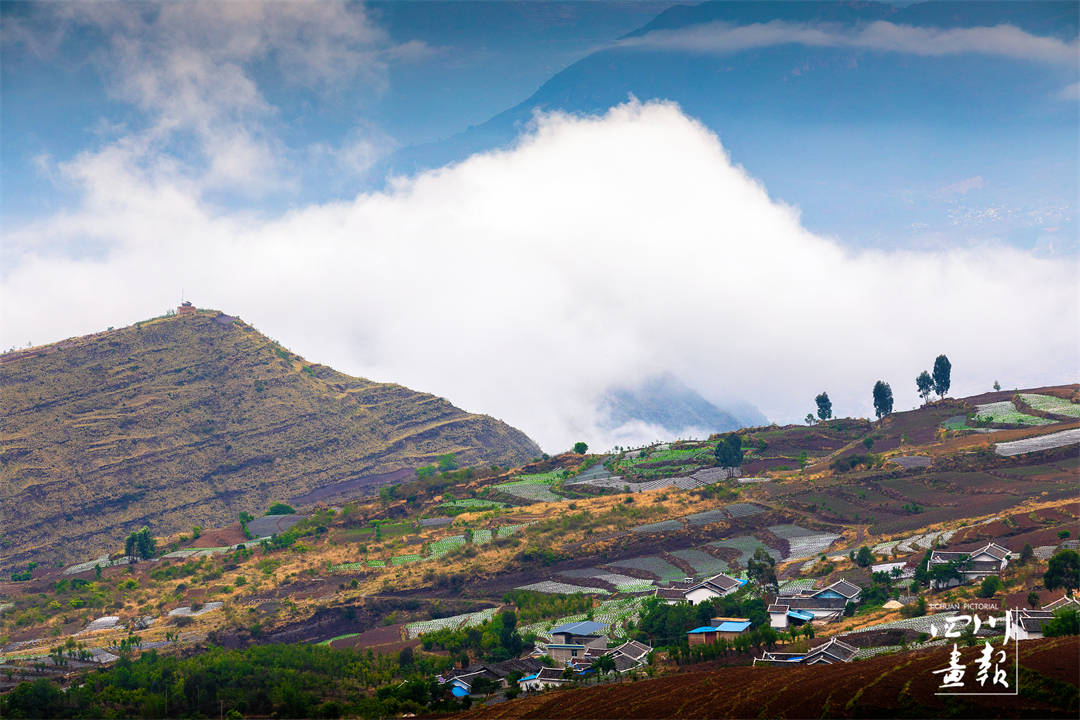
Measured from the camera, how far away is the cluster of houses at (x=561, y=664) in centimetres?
5719

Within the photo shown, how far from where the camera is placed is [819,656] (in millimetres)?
50875

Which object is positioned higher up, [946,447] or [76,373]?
[76,373]

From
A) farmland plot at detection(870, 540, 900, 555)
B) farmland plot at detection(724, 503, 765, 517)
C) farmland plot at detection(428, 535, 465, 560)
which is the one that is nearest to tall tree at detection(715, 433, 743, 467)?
farmland plot at detection(724, 503, 765, 517)

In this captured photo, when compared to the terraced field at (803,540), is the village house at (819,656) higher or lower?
lower

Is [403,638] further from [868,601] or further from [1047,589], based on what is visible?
[1047,589]

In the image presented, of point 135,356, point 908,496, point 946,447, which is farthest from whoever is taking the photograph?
point 135,356

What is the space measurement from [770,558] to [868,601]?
519 inches

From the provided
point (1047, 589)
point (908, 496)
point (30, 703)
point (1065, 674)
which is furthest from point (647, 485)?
point (1065, 674)

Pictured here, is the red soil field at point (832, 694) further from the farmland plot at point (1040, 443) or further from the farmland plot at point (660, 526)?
the farmland plot at point (1040, 443)

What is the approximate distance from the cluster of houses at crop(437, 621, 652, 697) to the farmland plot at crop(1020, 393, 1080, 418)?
5851 cm

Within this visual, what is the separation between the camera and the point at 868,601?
64812mm

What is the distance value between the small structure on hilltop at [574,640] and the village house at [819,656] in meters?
13.2

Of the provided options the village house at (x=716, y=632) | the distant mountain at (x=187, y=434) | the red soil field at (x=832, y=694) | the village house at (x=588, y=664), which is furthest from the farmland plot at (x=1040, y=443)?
the distant mountain at (x=187, y=434)

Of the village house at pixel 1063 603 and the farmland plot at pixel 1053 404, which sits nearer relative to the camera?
the village house at pixel 1063 603
